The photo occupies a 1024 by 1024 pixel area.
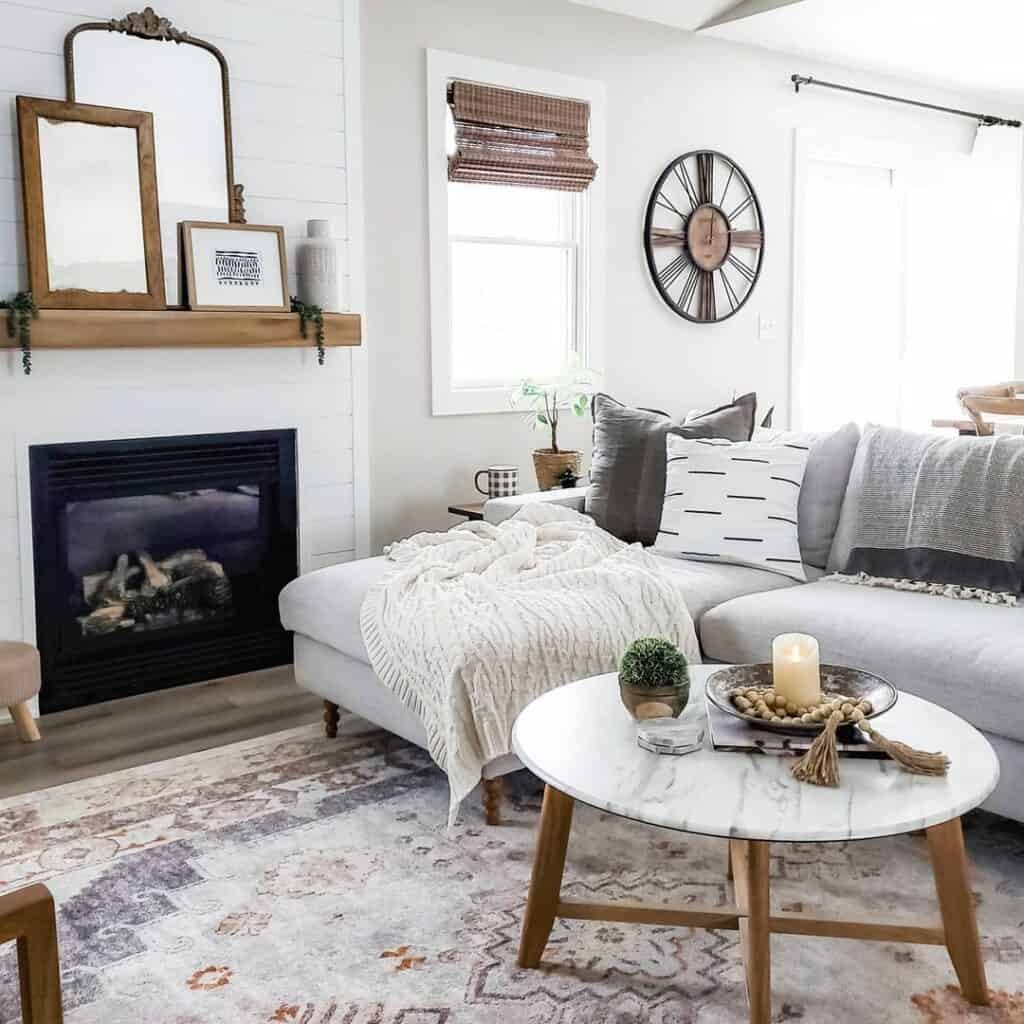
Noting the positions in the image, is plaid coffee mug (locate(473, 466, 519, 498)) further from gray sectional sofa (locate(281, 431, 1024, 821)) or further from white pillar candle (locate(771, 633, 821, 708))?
white pillar candle (locate(771, 633, 821, 708))

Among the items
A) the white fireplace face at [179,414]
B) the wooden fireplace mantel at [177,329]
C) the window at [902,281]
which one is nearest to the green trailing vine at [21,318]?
the wooden fireplace mantel at [177,329]

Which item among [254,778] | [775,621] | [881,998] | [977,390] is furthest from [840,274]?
[881,998]

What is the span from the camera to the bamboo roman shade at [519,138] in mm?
4309

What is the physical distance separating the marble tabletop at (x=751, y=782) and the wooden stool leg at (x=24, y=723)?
1785mm

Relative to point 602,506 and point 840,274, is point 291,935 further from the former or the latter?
point 840,274

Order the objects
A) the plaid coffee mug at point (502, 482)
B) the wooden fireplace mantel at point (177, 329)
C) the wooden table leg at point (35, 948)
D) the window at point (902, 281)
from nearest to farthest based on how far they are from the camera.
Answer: the wooden table leg at point (35, 948)
the wooden fireplace mantel at point (177, 329)
the plaid coffee mug at point (502, 482)
the window at point (902, 281)

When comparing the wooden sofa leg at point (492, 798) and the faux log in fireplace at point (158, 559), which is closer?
the wooden sofa leg at point (492, 798)

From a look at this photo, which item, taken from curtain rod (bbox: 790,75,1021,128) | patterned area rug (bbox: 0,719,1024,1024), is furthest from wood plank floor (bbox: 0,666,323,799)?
curtain rod (bbox: 790,75,1021,128)

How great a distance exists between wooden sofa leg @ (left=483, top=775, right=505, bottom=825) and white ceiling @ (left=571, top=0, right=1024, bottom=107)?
325 centimetres

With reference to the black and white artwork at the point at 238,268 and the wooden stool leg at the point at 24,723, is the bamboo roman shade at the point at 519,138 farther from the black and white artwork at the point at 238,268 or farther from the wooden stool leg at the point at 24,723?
the wooden stool leg at the point at 24,723

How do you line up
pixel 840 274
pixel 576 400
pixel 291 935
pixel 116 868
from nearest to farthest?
pixel 291 935, pixel 116 868, pixel 576 400, pixel 840 274

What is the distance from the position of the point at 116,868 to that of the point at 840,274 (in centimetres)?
495

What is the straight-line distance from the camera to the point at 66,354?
135 inches

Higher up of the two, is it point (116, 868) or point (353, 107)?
point (353, 107)
